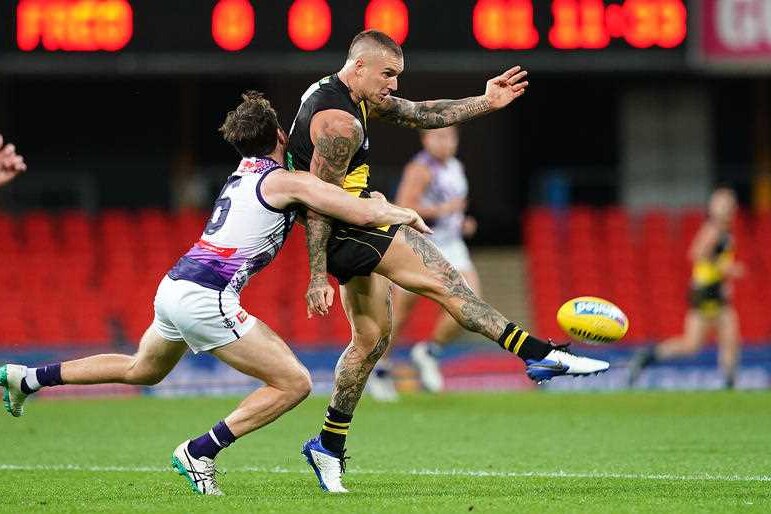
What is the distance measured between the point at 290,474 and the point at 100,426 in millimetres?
3784

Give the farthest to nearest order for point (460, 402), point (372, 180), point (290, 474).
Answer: point (372, 180) < point (460, 402) < point (290, 474)

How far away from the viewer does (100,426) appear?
1199 cm

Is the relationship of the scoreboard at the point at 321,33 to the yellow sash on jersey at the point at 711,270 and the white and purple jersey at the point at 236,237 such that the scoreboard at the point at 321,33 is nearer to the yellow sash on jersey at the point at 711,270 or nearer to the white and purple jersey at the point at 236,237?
the yellow sash on jersey at the point at 711,270

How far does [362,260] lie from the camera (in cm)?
765

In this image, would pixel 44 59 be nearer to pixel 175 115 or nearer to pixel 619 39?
pixel 619 39

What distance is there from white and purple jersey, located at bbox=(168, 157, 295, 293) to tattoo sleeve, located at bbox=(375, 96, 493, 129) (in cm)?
102

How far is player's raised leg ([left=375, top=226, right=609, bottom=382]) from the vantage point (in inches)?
295

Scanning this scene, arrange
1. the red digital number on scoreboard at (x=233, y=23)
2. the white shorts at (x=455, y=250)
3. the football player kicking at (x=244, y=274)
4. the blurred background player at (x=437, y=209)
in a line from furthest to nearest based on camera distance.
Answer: the red digital number on scoreboard at (x=233, y=23) → the white shorts at (x=455, y=250) → the blurred background player at (x=437, y=209) → the football player kicking at (x=244, y=274)

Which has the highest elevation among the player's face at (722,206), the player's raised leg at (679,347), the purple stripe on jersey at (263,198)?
the purple stripe on jersey at (263,198)

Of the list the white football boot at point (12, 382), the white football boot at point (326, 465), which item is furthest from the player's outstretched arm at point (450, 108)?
the white football boot at point (12, 382)

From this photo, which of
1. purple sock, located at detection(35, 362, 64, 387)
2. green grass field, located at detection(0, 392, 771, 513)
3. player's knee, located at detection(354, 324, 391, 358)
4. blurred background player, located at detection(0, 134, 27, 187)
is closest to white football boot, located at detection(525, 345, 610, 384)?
green grass field, located at detection(0, 392, 771, 513)

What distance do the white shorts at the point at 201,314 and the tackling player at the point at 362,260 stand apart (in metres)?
0.41

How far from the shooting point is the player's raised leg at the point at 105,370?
769 centimetres

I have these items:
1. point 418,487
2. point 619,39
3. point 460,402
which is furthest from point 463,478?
point 619,39
